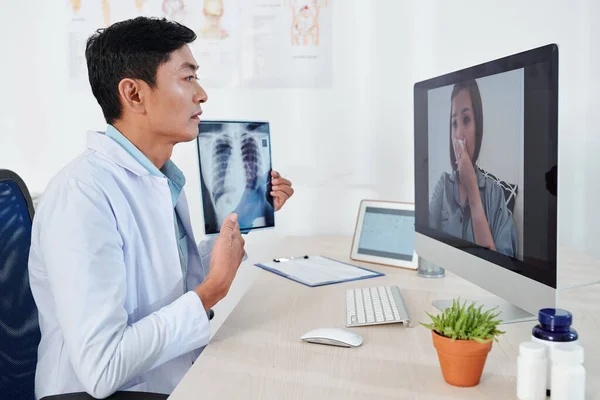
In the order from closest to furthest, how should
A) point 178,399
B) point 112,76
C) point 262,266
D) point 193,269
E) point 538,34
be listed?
point 178,399
point 112,76
point 193,269
point 262,266
point 538,34

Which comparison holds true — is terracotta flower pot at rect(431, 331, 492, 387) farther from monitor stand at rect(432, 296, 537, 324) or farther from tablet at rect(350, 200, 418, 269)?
tablet at rect(350, 200, 418, 269)

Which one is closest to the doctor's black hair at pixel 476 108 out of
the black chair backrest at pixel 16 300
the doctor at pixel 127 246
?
the doctor at pixel 127 246

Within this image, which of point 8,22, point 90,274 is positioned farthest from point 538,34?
point 8,22

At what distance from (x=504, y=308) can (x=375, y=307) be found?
274 millimetres

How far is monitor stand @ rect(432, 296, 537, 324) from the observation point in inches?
47.5

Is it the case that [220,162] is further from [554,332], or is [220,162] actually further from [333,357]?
[554,332]

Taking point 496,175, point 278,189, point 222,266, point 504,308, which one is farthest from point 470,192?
point 278,189

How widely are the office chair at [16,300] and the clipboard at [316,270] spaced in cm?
65

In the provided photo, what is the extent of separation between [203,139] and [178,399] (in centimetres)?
85

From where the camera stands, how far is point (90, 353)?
0.99 m

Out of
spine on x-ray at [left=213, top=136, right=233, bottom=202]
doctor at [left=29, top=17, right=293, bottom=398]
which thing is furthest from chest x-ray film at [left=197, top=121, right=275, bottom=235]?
doctor at [left=29, top=17, right=293, bottom=398]

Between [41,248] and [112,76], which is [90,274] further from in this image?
[112,76]

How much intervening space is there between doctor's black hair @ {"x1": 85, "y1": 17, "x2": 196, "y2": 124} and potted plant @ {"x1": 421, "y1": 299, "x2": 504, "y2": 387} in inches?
31.6

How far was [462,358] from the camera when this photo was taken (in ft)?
2.87
